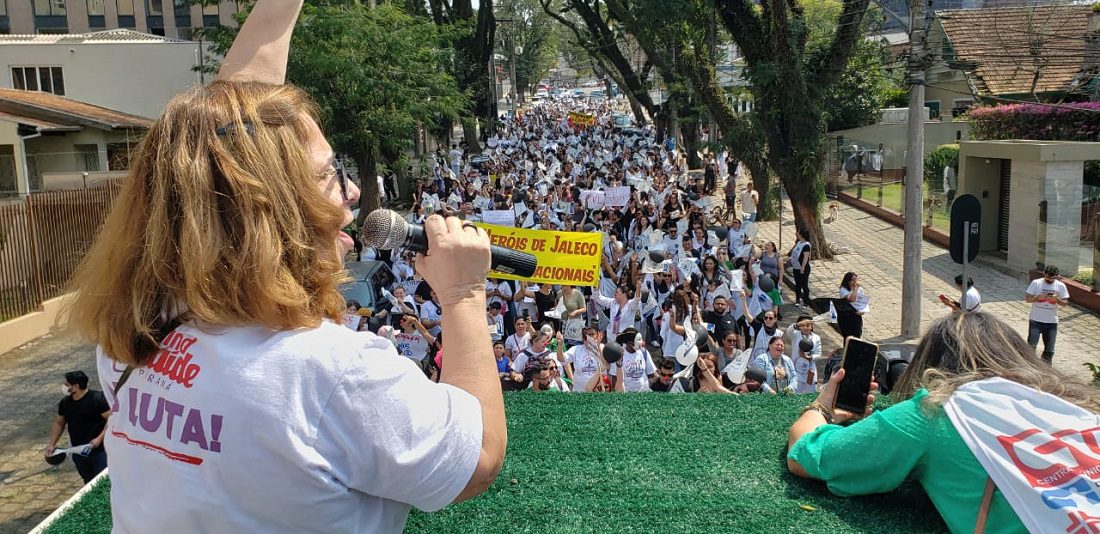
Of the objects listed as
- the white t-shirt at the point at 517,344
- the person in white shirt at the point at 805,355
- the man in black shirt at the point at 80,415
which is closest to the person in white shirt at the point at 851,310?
the person in white shirt at the point at 805,355

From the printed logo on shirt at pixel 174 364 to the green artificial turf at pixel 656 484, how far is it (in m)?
1.91

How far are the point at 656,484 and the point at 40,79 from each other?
32.0 metres

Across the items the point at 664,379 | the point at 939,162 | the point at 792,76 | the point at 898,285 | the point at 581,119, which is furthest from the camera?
the point at 581,119

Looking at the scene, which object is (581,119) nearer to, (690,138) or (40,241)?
(690,138)

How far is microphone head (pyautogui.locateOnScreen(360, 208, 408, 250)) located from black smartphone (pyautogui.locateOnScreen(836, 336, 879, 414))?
6.13 feet

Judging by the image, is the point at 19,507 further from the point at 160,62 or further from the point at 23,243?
the point at 160,62

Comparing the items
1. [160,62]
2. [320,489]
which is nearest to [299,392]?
[320,489]

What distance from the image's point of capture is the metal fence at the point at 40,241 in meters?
13.8

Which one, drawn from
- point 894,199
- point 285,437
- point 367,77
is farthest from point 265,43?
point 894,199

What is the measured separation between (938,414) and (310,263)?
1994mm

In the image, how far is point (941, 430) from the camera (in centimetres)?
275

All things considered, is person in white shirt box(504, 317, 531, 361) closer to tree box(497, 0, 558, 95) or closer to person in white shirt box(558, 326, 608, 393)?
person in white shirt box(558, 326, 608, 393)

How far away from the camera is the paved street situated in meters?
8.73

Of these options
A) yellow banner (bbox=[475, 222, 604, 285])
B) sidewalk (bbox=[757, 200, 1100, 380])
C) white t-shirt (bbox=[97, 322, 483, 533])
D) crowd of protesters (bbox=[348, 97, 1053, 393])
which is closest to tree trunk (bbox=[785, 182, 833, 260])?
sidewalk (bbox=[757, 200, 1100, 380])
